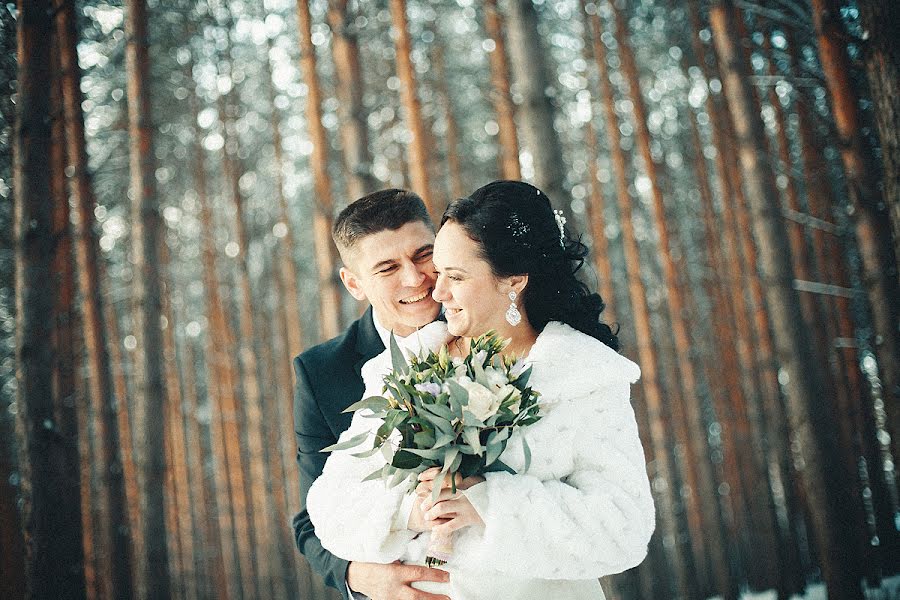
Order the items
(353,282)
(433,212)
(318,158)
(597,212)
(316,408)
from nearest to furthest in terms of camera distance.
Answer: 1. (316,408)
2. (353,282)
3. (318,158)
4. (433,212)
5. (597,212)

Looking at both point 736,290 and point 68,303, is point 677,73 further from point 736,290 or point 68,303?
point 68,303

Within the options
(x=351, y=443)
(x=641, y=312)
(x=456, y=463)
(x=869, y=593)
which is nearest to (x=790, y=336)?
(x=641, y=312)

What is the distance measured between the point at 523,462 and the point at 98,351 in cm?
700

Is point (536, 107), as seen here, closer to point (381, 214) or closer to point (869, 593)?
point (381, 214)

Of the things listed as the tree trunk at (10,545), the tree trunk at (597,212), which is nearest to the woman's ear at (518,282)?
the tree trunk at (10,545)

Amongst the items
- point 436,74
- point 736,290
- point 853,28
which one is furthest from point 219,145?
point 853,28

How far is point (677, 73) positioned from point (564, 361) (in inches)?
565

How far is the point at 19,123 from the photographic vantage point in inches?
209

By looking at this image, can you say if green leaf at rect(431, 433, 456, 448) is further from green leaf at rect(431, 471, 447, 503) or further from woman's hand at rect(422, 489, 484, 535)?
woman's hand at rect(422, 489, 484, 535)

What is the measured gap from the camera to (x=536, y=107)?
17.5 ft

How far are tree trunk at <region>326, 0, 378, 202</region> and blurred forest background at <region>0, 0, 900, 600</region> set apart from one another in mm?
37

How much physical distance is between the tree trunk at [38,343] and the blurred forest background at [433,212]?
Result: 0.07 ft

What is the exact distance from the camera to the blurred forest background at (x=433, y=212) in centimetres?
538

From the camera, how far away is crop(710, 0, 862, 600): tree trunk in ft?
21.3
